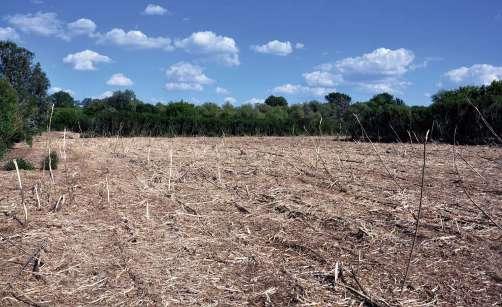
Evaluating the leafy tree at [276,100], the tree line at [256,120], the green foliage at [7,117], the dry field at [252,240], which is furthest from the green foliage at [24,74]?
the leafy tree at [276,100]

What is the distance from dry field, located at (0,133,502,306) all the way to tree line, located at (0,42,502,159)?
93cm

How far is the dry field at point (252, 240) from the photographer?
3.52 meters

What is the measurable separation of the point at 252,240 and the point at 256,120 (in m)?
23.6

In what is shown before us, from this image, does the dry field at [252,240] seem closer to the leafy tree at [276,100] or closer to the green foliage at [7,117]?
the green foliage at [7,117]

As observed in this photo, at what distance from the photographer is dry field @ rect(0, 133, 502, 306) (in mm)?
3518

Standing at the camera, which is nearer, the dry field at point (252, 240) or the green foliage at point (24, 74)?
the dry field at point (252, 240)

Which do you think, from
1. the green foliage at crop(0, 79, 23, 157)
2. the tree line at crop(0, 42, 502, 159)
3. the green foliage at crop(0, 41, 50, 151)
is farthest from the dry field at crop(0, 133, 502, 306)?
the green foliage at crop(0, 41, 50, 151)

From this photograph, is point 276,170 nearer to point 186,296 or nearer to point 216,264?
point 216,264

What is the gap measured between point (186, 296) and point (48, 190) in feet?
13.5

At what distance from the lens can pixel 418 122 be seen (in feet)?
54.4

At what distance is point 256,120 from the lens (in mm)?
28156

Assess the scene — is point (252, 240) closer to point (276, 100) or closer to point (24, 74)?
point (24, 74)

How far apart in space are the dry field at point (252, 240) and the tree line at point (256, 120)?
0.93m

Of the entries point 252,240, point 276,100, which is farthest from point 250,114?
point 252,240
